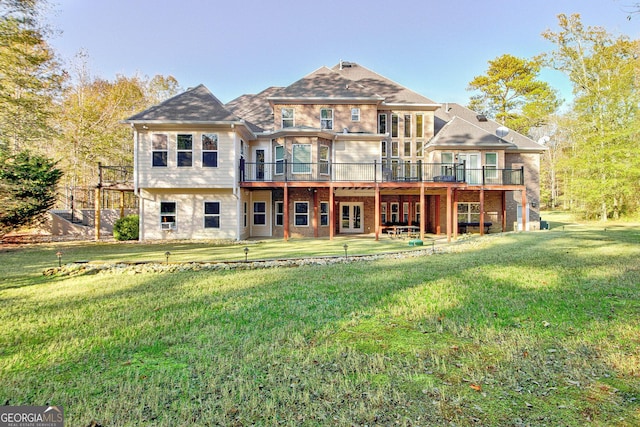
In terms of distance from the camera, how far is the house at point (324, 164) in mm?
16188

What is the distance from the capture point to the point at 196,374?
131 inches

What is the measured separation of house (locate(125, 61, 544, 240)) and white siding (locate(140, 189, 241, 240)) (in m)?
0.05

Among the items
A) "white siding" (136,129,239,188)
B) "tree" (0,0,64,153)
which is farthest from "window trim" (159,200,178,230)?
"tree" (0,0,64,153)

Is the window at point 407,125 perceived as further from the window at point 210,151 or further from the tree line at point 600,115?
the window at point 210,151

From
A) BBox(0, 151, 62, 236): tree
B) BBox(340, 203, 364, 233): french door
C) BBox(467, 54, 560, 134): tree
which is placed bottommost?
BBox(340, 203, 364, 233): french door

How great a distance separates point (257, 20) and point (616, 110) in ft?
84.7

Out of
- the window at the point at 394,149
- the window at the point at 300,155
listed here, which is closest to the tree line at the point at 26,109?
the window at the point at 300,155

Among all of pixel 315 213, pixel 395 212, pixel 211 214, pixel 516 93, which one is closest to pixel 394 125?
pixel 395 212

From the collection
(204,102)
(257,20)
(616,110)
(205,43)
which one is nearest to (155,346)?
(204,102)

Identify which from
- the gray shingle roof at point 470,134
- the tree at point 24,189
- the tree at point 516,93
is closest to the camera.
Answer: the tree at point 24,189

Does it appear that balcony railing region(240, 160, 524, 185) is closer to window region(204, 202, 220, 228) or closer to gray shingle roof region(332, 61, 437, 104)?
window region(204, 202, 220, 228)

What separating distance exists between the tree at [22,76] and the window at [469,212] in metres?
22.6

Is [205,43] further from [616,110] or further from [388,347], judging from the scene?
[616,110]

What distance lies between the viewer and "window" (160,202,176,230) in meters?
17.0
